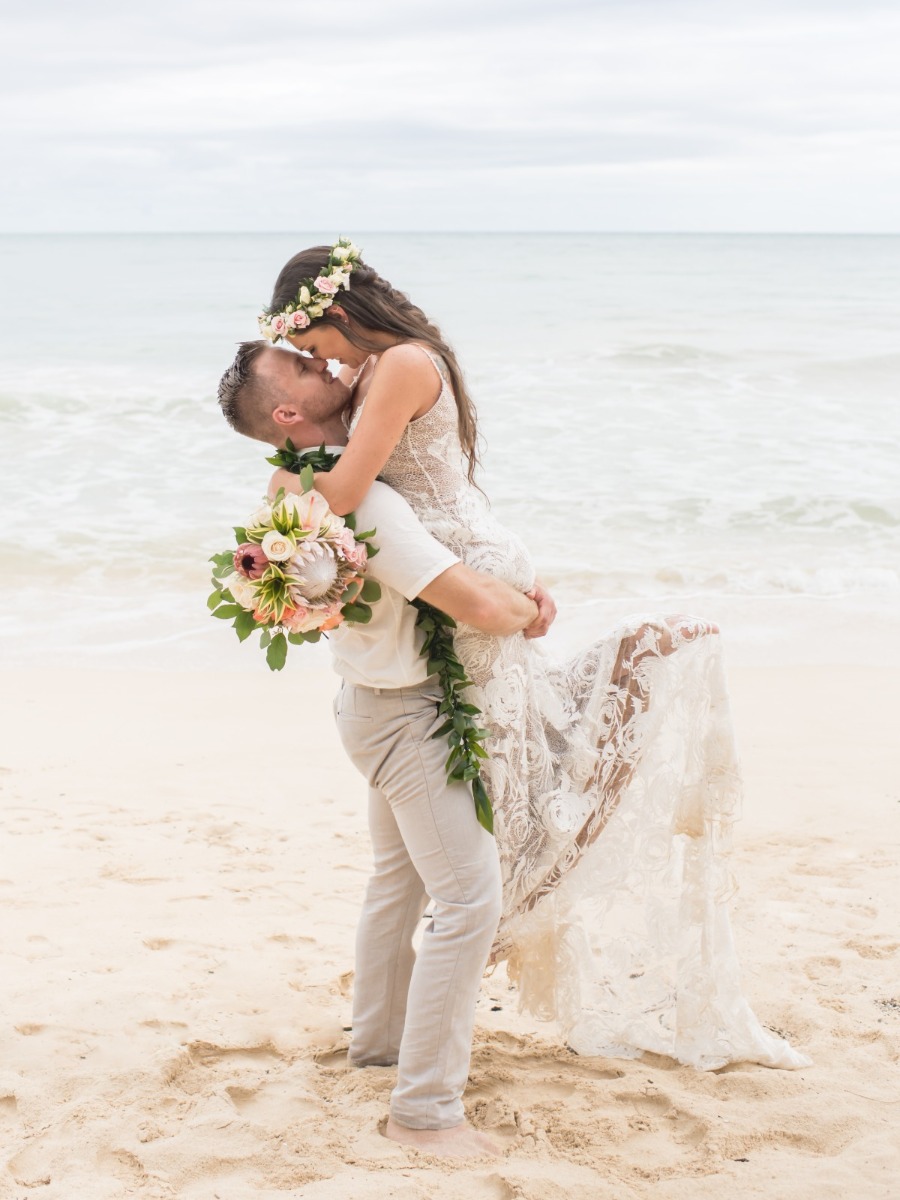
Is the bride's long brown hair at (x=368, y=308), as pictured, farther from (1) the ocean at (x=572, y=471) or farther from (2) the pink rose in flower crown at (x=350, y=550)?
(1) the ocean at (x=572, y=471)

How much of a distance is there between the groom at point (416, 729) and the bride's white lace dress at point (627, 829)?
0.21m

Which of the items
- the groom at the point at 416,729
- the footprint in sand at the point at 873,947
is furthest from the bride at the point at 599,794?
the footprint in sand at the point at 873,947

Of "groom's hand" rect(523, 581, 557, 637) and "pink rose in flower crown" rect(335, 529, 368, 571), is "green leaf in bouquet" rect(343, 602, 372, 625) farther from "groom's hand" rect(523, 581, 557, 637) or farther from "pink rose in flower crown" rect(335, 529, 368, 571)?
"groom's hand" rect(523, 581, 557, 637)

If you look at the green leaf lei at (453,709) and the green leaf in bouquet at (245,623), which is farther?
the green leaf lei at (453,709)

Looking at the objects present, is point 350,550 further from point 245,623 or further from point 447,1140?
point 447,1140

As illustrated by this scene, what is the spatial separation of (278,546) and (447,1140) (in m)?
1.48

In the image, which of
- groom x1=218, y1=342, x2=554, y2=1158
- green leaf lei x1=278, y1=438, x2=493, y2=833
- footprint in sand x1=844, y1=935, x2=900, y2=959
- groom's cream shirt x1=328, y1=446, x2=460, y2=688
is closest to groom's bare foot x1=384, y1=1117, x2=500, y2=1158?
groom x1=218, y1=342, x2=554, y2=1158

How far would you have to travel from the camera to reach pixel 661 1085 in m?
3.24

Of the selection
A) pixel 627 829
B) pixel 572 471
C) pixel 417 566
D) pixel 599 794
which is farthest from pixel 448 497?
pixel 572 471

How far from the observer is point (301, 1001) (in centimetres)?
378

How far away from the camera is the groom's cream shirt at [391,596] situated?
274cm

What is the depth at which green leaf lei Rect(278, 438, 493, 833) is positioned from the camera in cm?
289

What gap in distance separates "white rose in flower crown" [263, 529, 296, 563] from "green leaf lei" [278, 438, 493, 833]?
27 cm

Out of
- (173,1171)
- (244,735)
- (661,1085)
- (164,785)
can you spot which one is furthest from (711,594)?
(173,1171)
